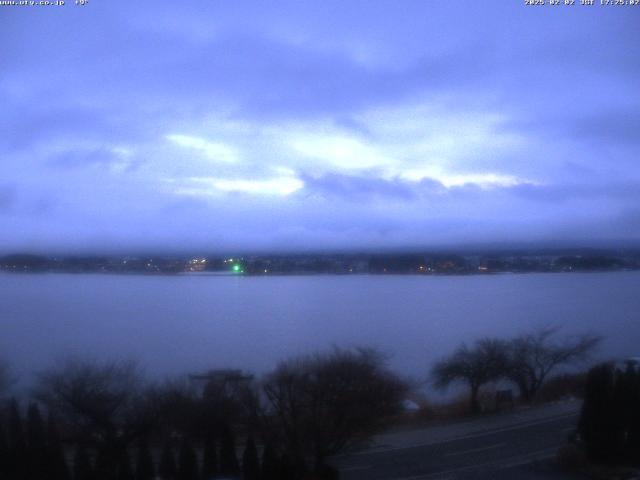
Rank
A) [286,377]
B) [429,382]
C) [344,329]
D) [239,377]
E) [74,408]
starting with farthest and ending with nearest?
[344,329]
[429,382]
[239,377]
[286,377]
[74,408]

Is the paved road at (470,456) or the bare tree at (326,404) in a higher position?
the bare tree at (326,404)

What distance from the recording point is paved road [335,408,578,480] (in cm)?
622

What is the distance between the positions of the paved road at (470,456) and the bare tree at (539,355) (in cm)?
302

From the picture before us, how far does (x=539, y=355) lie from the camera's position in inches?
482

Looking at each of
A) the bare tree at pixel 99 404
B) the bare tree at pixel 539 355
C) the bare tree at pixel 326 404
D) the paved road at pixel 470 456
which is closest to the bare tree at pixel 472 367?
the bare tree at pixel 539 355

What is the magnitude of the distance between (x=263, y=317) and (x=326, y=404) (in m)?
9.76

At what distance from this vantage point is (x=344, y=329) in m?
14.2

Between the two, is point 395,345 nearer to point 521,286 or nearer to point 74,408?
point 74,408

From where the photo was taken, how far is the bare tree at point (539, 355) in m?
11.5

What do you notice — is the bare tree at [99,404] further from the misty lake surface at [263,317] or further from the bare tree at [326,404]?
the misty lake surface at [263,317]

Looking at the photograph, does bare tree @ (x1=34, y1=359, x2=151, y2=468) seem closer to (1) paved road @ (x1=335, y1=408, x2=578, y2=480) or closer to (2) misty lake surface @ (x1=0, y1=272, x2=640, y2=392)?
(2) misty lake surface @ (x1=0, y1=272, x2=640, y2=392)

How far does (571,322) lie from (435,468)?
10925mm

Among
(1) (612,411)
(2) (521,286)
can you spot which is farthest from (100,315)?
(2) (521,286)

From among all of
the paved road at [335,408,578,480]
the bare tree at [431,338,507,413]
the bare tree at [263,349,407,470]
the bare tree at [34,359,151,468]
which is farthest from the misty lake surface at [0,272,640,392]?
the paved road at [335,408,578,480]
